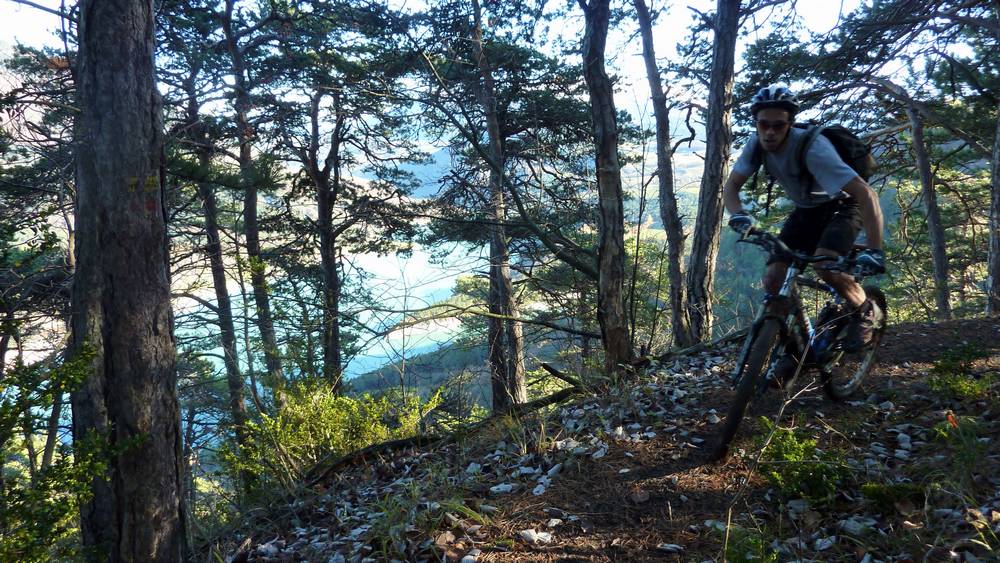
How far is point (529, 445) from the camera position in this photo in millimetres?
4191

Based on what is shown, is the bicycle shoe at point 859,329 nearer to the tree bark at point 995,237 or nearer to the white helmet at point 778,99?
the white helmet at point 778,99

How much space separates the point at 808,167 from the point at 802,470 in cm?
187

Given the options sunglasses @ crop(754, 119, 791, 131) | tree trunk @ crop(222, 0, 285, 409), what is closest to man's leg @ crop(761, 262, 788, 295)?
sunglasses @ crop(754, 119, 791, 131)

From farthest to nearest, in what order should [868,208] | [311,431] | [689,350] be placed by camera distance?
[689,350], [311,431], [868,208]

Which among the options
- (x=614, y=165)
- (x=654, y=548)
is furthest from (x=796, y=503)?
(x=614, y=165)

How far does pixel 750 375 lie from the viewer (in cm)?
325

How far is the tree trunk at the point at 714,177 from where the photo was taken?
6996 mm

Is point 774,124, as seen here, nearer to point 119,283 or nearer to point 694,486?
point 694,486

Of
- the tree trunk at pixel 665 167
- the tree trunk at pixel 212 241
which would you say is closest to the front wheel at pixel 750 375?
the tree trunk at pixel 665 167

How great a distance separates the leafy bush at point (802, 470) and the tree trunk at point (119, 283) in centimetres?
390

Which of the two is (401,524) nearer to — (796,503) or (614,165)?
(796,503)

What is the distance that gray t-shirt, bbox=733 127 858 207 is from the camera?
343 cm

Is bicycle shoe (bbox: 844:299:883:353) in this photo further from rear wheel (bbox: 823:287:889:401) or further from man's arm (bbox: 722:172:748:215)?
man's arm (bbox: 722:172:748:215)

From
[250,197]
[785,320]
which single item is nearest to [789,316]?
[785,320]
